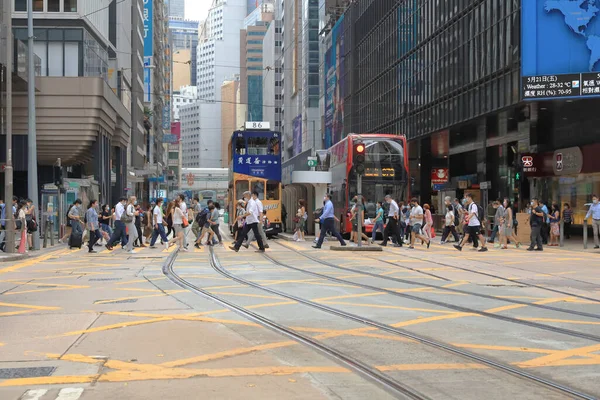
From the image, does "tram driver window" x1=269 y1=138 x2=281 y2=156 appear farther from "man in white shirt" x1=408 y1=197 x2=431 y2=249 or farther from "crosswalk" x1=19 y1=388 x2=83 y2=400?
"crosswalk" x1=19 y1=388 x2=83 y2=400

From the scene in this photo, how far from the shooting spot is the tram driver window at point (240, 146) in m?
32.8

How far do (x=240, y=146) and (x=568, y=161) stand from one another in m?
14.4

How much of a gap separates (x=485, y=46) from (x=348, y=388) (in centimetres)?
3240

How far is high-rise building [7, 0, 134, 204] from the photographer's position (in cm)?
3597

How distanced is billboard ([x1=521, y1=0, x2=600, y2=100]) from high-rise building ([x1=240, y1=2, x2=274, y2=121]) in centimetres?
14070

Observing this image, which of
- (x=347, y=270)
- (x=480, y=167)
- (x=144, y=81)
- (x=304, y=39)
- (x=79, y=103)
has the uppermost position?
(x=304, y=39)

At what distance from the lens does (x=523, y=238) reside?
2723 centimetres

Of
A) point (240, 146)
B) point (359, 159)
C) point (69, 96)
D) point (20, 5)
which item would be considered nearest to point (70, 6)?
point (20, 5)

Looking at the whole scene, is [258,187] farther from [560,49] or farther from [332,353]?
[332,353]

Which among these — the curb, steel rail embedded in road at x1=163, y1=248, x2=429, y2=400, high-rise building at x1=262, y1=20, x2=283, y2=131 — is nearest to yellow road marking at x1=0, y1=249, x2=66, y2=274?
steel rail embedded in road at x1=163, y1=248, x2=429, y2=400

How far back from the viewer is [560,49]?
30.6 m

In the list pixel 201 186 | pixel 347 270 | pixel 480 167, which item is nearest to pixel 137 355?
pixel 347 270

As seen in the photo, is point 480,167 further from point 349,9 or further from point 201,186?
point 201,186

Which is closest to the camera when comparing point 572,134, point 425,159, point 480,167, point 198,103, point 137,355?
point 137,355
